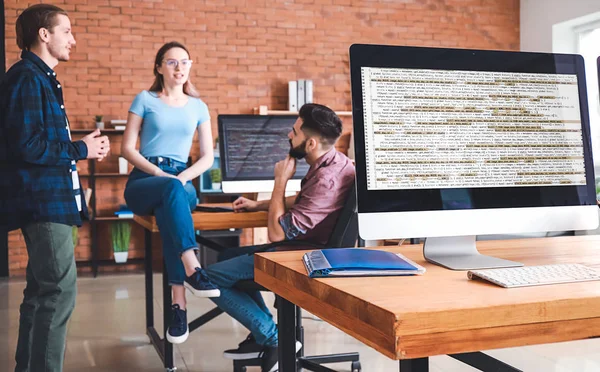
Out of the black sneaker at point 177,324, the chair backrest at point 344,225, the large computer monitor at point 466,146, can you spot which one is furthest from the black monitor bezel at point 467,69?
the black sneaker at point 177,324

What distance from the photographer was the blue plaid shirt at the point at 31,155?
7.50 ft

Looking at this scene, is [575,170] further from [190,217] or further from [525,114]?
[190,217]

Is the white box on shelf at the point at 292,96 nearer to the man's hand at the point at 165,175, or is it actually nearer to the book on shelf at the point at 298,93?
the book on shelf at the point at 298,93

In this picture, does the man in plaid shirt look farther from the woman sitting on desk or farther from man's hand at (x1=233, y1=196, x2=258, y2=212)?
man's hand at (x1=233, y1=196, x2=258, y2=212)

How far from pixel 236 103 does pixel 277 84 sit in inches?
19.1

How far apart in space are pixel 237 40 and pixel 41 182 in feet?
15.4

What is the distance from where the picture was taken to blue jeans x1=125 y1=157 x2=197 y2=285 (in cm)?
279

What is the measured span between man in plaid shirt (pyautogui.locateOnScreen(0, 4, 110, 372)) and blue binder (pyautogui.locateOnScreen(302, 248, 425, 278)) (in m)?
1.32

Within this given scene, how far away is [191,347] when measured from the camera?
3.56 m

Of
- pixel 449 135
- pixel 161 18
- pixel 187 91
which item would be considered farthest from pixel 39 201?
pixel 161 18

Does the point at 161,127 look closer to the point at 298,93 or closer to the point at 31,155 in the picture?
the point at 31,155

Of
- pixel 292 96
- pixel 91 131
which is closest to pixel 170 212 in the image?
pixel 91 131

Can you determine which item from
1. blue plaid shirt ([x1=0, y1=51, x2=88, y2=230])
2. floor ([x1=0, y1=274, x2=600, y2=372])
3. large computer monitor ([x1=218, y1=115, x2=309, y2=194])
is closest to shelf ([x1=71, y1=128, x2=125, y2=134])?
floor ([x1=0, y1=274, x2=600, y2=372])

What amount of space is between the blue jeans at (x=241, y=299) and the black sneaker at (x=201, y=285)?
24mm
